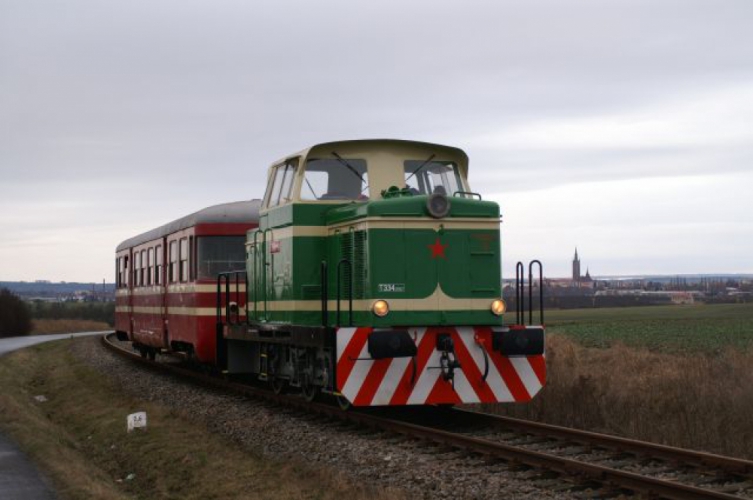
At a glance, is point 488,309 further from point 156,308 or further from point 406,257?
point 156,308

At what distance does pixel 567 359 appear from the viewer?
765 inches

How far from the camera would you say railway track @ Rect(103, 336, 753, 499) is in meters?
7.47

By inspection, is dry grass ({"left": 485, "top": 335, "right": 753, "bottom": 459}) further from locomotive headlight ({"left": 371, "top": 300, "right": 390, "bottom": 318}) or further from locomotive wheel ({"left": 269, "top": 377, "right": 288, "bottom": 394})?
locomotive wheel ({"left": 269, "top": 377, "right": 288, "bottom": 394})

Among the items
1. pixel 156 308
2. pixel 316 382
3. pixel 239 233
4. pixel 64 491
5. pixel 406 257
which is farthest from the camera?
pixel 156 308

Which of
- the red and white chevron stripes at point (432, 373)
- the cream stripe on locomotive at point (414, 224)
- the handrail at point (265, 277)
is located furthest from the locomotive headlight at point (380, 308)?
the handrail at point (265, 277)

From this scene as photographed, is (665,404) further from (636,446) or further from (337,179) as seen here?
(337,179)

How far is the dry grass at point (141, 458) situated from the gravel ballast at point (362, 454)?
0.30 metres

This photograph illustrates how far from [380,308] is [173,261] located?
9282mm

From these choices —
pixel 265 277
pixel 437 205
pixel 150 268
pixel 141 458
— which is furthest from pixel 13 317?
pixel 437 205

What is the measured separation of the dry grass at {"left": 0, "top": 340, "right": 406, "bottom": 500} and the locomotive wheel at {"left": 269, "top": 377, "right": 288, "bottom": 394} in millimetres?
1497

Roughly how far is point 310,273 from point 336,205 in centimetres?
93

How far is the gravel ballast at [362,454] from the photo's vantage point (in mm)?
7923

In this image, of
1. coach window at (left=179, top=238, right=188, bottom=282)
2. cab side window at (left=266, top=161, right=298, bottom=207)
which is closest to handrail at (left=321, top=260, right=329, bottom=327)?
cab side window at (left=266, top=161, right=298, bottom=207)

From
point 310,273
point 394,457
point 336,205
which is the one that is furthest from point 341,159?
point 394,457
